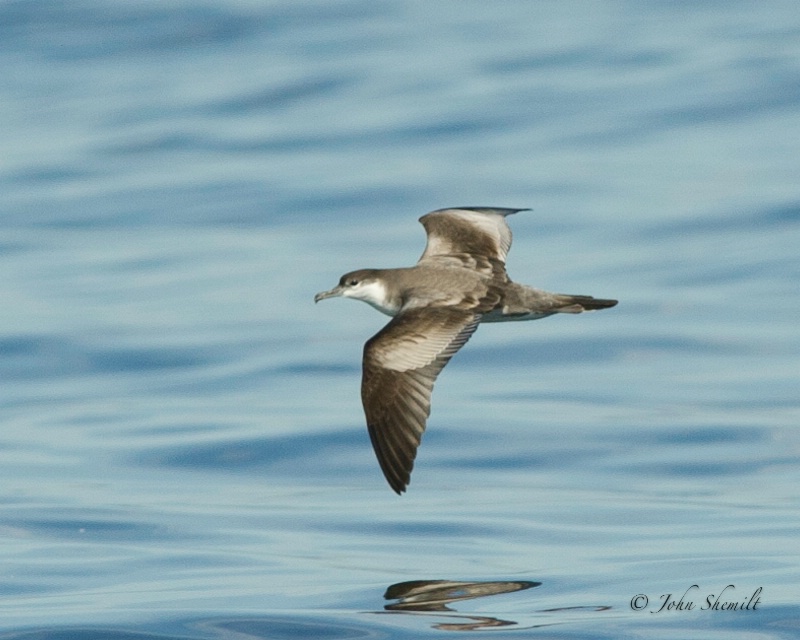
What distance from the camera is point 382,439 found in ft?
29.5

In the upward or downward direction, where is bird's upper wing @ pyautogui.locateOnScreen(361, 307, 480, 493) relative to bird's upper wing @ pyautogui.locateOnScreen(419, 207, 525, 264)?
downward

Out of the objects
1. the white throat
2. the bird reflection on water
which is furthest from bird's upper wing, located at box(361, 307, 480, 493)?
the bird reflection on water

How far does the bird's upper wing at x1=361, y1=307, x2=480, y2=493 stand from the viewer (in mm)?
8953

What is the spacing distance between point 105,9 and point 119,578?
26235mm

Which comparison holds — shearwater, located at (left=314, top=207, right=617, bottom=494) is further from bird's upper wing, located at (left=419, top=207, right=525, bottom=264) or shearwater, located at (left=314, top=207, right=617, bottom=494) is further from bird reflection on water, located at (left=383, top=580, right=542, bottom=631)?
bird reflection on water, located at (left=383, top=580, right=542, bottom=631)

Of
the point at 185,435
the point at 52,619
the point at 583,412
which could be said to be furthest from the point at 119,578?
the point at 583,412

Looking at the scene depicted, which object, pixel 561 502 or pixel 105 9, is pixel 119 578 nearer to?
pixel 561 502

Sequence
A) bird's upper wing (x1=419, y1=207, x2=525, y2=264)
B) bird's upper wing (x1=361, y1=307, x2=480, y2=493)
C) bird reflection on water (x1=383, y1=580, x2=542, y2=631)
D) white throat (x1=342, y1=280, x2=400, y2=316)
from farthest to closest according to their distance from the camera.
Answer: bird's upper wing (x1=419, y1=207, x2=525, y2=264)
white throat (x1=342, y1=280, x2=400, y2=316)
bird reflection on water (x1=383, y1=580, x2=542, y2=631)
bird's upper wing (x1=361, y1=307, x2=480, y2=493)

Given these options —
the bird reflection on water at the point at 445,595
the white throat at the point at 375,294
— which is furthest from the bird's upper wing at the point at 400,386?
the bird reflection on water at the point at 445,595

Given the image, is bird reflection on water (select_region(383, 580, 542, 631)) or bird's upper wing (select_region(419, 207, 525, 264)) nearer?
bird reflection on water (select_region(383, 580, 542, 631))

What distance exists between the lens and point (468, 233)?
11.2 meters

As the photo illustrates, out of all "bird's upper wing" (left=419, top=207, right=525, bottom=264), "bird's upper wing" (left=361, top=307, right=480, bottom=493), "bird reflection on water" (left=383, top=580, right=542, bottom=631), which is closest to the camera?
"bird's upper wing" (left=361, top=307, right=480, bottom=493)

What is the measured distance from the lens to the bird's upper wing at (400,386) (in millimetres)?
8953

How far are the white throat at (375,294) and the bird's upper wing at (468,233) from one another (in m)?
0.77
